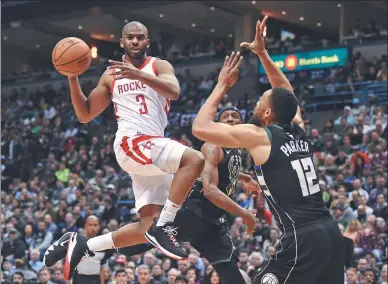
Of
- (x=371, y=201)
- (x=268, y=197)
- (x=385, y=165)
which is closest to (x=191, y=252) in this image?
(x=371, y=201)

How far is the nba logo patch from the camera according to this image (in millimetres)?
7328

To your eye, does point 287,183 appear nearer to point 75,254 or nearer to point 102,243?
point 102,243

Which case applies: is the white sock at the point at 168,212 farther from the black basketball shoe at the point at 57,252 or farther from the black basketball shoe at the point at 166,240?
the black basketball shoe at the point at 57,252

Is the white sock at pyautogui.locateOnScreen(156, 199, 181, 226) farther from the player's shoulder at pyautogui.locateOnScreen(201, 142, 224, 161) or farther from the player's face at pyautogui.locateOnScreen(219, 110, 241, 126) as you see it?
the player's face at pyautogui.locateOnScreen(219, 110, 241, 126)

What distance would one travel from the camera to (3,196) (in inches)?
963

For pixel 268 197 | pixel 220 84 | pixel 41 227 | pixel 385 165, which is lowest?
pixel 41 227

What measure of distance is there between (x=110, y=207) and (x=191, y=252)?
15.9 ft

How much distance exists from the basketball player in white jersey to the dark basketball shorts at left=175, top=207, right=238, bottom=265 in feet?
1.27

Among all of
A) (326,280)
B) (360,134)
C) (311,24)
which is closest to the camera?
(326,280)

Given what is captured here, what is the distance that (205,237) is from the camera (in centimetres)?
903

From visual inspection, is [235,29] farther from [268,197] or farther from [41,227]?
[268,197]

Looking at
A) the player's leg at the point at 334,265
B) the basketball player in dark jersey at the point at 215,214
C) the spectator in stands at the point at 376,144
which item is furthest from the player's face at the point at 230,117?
the spectator in stands at the point at 376,144

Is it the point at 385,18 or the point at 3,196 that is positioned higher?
the point at 385,18

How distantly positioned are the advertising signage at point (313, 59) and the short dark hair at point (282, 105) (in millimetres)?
21426
